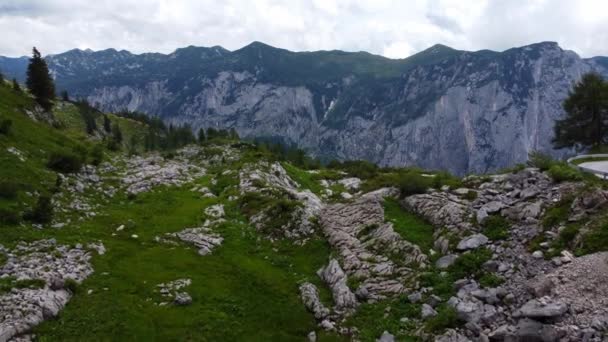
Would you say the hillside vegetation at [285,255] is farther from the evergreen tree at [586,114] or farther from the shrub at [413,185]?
the evergreen tree at [586,114]

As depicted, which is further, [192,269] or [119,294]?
[192,269]

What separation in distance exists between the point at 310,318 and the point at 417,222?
1206 centimetres

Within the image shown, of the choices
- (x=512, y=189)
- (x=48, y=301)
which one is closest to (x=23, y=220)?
(x=48, y=301)

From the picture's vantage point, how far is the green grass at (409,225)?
2806 centimetres

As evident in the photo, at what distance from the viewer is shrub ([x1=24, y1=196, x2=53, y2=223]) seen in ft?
99.5

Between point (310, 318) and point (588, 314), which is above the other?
point (588, 314)

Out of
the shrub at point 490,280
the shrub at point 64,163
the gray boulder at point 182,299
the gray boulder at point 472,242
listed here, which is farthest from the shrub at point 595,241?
the shrub at point 64,163

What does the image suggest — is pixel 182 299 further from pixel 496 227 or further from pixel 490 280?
pixel 496 227

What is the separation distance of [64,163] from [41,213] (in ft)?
46.9

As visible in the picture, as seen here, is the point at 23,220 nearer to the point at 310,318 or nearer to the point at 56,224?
the point at 56,224

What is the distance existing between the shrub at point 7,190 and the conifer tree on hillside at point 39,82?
52.7m

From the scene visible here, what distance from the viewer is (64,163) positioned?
4316cm

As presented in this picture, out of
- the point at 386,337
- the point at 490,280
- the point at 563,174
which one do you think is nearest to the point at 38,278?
the point at 386,337

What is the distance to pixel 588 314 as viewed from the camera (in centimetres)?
1652
